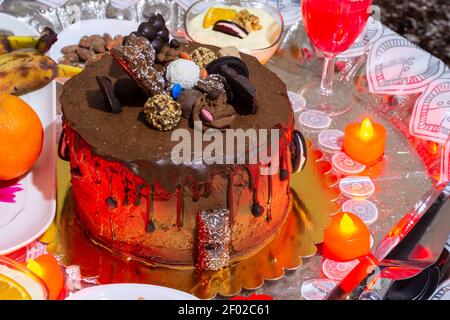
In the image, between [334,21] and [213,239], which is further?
[334,21]

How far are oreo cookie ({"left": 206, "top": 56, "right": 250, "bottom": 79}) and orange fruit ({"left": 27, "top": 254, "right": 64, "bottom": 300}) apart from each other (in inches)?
29.7

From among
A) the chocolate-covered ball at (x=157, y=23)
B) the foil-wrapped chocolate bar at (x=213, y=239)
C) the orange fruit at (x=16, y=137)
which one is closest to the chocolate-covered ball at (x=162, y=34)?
the chocolate-covered ball at (x=157, y=23)

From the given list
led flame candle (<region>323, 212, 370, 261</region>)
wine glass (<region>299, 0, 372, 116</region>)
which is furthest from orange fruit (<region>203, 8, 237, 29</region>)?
led flame candle (<region>323, 212, 370, 261</region>)

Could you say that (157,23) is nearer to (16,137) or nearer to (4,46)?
(16,137)

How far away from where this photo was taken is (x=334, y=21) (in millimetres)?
2607

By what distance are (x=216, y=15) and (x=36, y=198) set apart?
1.14 metres

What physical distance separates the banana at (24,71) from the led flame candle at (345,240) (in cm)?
127

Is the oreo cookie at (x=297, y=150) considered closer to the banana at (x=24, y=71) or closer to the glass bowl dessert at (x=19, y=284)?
the glass bowl dessert at (x=19, y=284)

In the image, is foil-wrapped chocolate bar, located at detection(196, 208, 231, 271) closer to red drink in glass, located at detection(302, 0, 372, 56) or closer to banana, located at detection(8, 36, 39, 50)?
red drink in glass, located at detection(302, 0, 372, 56)

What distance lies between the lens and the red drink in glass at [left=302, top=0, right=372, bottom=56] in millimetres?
2574

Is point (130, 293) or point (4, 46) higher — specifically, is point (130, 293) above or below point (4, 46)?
below

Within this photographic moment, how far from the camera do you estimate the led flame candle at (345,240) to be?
2.16 metres

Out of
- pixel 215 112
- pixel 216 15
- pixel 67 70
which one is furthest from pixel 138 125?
pixel 216 15

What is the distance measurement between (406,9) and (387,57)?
110 cm
